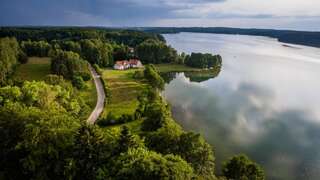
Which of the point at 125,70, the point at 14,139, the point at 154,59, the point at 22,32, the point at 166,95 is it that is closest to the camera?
the point at 14,139

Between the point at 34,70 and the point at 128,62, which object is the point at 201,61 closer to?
the point at 128,62

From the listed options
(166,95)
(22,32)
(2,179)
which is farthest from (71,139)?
(22,32)

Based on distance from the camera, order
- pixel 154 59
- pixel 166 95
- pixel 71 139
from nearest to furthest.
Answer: pixel 71 139, pixel 166 95, pixel 154 59

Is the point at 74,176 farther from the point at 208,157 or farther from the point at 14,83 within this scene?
the point at 14,83

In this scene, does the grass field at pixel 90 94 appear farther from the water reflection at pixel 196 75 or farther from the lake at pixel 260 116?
the water reflection at pixel 196 75

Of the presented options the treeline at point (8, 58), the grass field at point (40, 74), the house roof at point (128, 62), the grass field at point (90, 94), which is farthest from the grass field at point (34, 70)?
the house roof at point (128, 62)

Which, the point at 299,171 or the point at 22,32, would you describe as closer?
the point at 299,171

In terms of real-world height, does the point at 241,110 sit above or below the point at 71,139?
below

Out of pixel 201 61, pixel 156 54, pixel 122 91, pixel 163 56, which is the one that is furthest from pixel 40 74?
pixel 201 61
